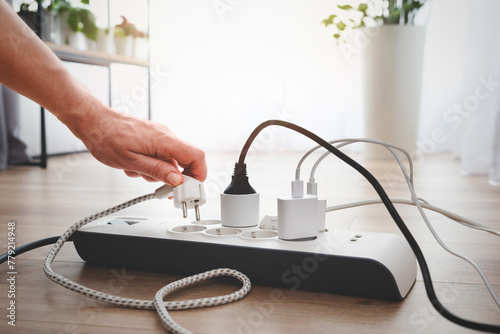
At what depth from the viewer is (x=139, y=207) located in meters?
1.27

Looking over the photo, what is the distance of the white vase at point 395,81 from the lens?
2.50 metres

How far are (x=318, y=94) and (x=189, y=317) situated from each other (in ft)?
8.08

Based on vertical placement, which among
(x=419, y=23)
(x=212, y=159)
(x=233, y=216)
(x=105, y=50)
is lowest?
(x=212, y=159)

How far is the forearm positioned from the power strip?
0.17 meters

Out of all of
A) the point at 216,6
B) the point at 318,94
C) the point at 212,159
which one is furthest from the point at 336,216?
the point at 216,6

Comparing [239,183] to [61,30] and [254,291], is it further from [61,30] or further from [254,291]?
[61,30]

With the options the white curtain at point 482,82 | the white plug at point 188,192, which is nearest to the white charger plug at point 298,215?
the white plug at point 188,192

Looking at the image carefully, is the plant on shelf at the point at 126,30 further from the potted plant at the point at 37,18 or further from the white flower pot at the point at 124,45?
the potted plant at the point at 37,18

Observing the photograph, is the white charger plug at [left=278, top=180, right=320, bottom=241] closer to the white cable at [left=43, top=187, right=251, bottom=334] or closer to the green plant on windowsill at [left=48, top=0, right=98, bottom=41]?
the white cable at [left=43, top=187, right=251, bottom=334]

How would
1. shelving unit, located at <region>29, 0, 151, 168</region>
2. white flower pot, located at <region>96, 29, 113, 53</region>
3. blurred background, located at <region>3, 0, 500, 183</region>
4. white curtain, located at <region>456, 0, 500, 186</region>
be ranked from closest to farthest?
white curtain, located at <region>456, 0, 500, 186</region>
shelving unit, located at <region>29, 0, 151, 168</region>
white flower pot, located at <region>96, 29, 113, 53</region>
blurred background, located at <region>3, 0, 500, 183</region>

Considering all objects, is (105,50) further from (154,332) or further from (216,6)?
(154,332)

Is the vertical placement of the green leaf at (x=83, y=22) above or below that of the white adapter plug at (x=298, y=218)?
above

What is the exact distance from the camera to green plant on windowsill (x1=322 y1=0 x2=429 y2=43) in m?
2.48

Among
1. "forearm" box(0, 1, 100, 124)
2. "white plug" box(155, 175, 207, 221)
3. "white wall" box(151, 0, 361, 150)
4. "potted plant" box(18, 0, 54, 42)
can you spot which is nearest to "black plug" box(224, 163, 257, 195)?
"white plug" box(155, 175, 207, 221)
